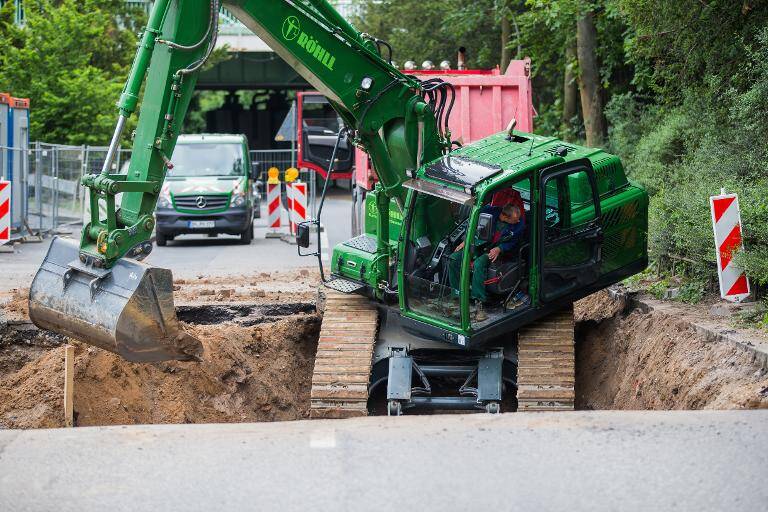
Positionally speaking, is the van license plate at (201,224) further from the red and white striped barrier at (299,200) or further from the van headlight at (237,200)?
the red and white striped barrier at (299,200)

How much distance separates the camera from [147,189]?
28.2 feet

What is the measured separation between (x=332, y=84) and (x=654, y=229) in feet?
15.0

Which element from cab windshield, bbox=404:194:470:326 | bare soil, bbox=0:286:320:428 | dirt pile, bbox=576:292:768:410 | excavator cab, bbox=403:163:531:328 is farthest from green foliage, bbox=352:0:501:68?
excavator cab, bbox=403:163:531:328

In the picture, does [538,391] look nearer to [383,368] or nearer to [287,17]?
[383,368]

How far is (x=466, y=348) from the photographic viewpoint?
9359mm

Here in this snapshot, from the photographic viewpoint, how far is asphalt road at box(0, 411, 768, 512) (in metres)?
5.77

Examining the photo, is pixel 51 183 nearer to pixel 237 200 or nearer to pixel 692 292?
pixel 237 200

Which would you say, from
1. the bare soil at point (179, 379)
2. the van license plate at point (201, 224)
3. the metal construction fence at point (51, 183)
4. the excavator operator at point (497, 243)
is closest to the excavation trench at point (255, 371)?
the bare soil at point (179, 379)

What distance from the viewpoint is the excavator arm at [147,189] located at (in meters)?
8.40

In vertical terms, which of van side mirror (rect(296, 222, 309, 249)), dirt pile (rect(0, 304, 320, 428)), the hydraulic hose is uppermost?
the hydraulic hose

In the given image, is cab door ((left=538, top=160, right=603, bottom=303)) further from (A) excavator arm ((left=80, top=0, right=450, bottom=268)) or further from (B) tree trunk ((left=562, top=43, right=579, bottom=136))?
(B) tree trunk ((left=562, top=43, right=579, bottom=136))

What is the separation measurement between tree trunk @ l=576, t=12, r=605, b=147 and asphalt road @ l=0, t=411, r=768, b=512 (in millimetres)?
13669

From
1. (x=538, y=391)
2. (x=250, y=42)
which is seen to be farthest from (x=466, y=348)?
(x=250, y=42)

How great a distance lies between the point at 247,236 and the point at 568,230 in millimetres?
14022
